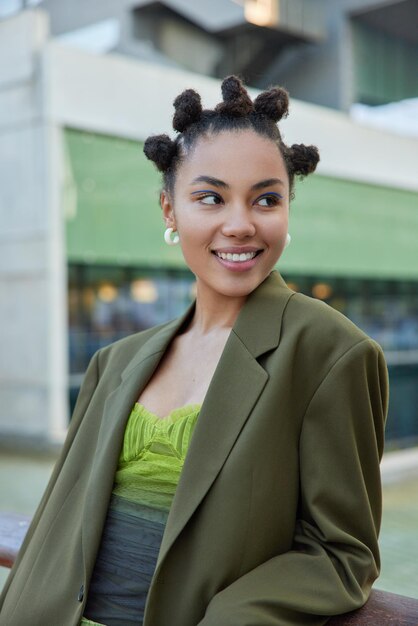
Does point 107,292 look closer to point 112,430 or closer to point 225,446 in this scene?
point 112,430

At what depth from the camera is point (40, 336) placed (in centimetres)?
1118

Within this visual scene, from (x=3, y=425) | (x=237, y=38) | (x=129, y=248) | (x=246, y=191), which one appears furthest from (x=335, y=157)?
(x=246, y=191)

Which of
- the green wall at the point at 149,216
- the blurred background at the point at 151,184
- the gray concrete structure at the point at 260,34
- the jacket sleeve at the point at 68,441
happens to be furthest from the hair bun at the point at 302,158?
the gray concrete structure at the point at 260,34

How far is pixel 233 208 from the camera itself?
5.92 feet

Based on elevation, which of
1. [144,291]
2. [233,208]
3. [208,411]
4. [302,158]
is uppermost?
[302,158]

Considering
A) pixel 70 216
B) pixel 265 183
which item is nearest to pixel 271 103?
pixel 265 183

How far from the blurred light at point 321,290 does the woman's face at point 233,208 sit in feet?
48.2

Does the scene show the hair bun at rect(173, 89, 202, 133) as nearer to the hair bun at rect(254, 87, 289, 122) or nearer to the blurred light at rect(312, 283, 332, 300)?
the hair bun at rect(254, 87, 289, 122)

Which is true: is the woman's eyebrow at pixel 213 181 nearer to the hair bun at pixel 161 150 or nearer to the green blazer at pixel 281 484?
the hair bun at pixel 161 150

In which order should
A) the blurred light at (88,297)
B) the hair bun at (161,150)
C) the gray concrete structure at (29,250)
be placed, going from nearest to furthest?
the hair bun at (161,150) < the gray concrete structure at (29,250) < the blurred light at (88,297)

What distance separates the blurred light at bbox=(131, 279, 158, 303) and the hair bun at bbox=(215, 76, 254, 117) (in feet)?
36.1

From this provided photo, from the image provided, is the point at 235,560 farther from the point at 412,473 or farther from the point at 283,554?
the point at 412,473

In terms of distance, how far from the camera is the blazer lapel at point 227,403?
1662mm

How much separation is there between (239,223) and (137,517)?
2.22ft
